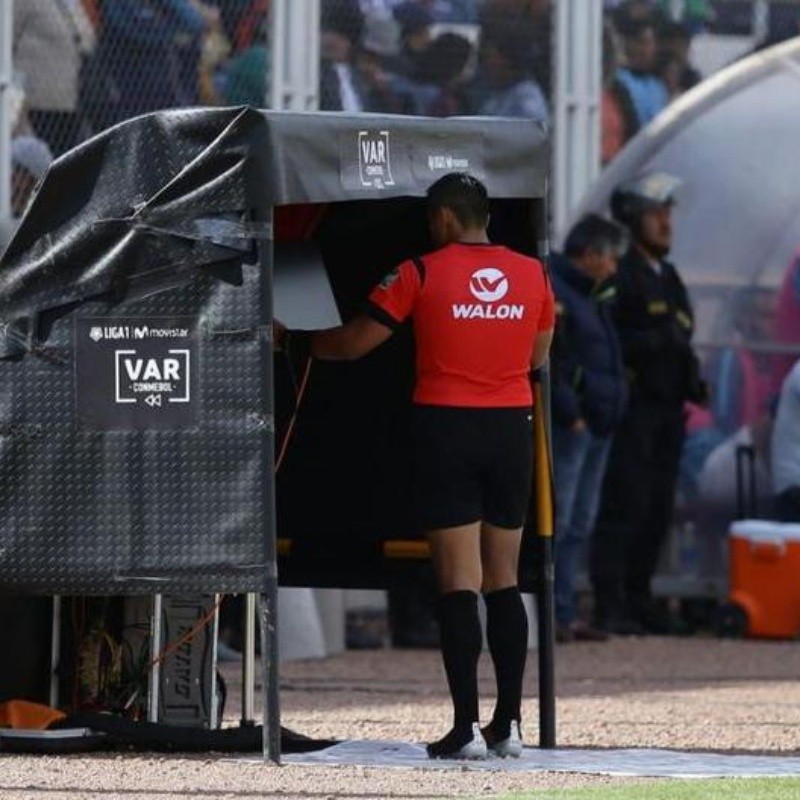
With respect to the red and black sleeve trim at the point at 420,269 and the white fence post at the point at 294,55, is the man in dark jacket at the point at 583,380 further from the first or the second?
the red and black sleeve trim at the point at 420,269

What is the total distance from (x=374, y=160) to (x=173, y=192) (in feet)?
2.29

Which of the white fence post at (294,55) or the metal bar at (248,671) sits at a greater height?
the white fence post at (294,55)

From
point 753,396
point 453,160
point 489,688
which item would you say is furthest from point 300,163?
point 753,396

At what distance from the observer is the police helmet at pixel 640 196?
16891mm

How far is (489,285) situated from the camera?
9.88 m

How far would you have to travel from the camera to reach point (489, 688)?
1334 centimetres

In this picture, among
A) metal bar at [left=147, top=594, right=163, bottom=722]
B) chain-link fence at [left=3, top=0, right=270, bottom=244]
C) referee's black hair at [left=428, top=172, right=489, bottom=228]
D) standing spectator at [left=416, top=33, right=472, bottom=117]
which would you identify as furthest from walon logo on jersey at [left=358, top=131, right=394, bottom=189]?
standing spectator at [left=416, top=33, right=472, bottom=117]

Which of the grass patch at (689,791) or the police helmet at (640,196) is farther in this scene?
the police helmet at (640,196)

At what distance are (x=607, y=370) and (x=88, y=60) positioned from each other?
3154 mm

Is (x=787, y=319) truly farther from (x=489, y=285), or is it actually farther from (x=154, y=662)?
(x=154, y=662)

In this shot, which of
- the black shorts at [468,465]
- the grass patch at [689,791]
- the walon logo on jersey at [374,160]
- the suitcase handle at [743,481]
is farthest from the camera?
the suitcase handle at [743,481]

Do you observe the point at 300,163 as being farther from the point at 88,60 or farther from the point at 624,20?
the point at 624,20

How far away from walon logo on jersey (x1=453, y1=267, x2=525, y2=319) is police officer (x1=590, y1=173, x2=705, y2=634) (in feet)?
21.7

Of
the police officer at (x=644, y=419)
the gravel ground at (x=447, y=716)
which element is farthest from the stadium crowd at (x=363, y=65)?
the gravel ground at (x=447, y=716)
